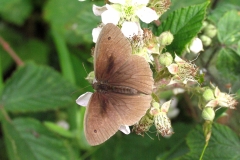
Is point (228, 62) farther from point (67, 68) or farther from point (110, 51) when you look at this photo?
point (67, 68)

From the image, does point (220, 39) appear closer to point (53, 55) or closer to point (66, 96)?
point (66, 96)

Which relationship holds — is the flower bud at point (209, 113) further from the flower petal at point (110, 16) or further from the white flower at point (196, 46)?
the flower petal at point (110, 16)

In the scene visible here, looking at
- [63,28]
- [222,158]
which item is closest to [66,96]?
[63,28]

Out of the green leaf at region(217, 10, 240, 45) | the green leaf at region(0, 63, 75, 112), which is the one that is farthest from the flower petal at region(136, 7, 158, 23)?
the green leaf at region(0, 63, 75, 112)

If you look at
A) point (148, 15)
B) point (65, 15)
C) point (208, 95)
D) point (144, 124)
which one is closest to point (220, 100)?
point (208, 95)

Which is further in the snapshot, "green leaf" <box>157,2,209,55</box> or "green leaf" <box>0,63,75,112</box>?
"green leaf" <box>0,63,75,112</box>

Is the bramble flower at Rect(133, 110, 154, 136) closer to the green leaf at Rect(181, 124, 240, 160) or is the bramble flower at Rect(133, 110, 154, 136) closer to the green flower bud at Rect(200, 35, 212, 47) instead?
the green leaf at Rect(181, 124, 240, 160)
